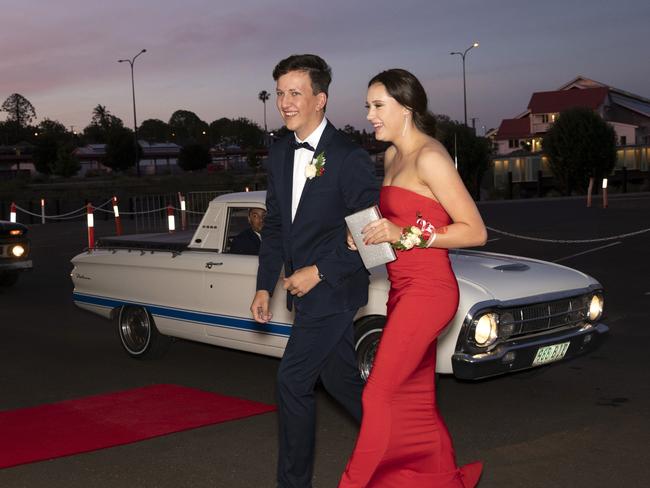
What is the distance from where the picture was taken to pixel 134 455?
5762 millimetres

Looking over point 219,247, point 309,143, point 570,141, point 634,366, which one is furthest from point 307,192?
point 570,141

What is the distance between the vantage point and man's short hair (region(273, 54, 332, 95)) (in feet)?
14.6

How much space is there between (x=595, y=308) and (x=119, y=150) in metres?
115

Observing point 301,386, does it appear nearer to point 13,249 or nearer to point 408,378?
point 408,378

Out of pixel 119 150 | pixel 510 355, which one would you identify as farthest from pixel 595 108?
pixel 510 355

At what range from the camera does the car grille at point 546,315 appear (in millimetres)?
6496

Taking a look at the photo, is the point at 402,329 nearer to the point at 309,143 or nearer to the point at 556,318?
the point at 309,143

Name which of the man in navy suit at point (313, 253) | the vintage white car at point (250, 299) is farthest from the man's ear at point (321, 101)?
the vintage white car at point (250, 299)

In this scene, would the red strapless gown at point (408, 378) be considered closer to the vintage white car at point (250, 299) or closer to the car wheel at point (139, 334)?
the vintage white car at point (250, 299)

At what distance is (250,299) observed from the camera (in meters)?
7.54

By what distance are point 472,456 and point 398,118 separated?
2368 mm

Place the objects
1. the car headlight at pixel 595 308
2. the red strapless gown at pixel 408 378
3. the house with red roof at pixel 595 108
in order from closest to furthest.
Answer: the red strapless gown at pixel 408 378 < the car headlight at pixel 595 308 < the house with red roof at pixel 595 108

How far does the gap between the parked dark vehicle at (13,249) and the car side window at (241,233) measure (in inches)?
278

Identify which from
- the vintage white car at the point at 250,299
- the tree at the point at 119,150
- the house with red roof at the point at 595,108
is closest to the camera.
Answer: the vintage white car at the point at 250,299
